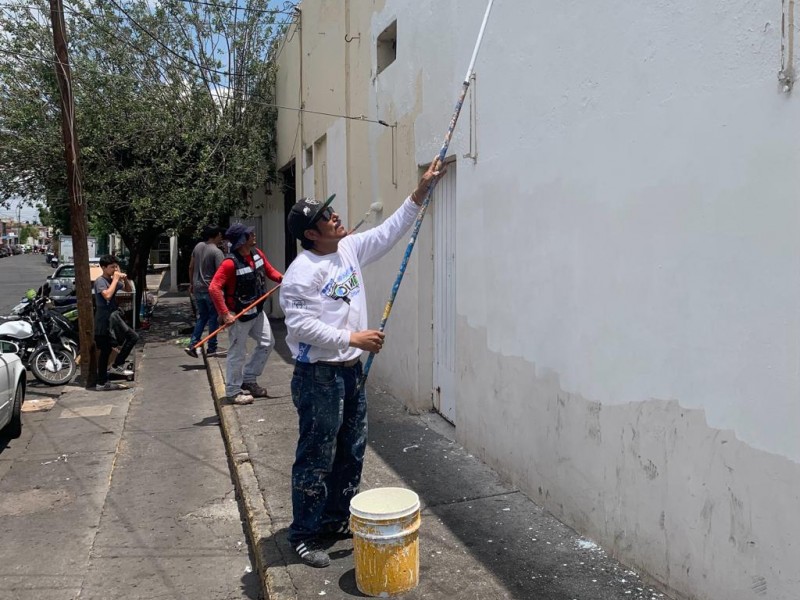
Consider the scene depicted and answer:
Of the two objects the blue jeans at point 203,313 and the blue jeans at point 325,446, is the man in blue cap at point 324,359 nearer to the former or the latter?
the blue jeans at point 325,446

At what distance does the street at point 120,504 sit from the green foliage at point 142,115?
503 cm

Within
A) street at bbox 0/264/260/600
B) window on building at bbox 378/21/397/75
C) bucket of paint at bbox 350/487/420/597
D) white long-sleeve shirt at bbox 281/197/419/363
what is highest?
window on building at bbox 378/21/397/75

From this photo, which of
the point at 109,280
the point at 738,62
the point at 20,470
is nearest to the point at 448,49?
the point at 738,62

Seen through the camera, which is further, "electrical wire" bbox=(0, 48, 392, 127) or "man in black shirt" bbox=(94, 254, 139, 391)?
Answer: "man in black shirt" bbox=(94, 254, 139, 391)

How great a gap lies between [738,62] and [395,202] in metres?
4.58

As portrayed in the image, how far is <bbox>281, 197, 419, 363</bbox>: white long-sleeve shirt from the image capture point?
341 cm

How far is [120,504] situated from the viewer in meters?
5.34

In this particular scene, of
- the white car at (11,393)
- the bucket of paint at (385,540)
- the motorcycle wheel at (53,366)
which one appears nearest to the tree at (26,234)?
the motorcycle wheel at (53,366)

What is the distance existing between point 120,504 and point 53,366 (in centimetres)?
500

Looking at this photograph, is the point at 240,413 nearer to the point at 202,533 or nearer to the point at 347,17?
the point at 202,533

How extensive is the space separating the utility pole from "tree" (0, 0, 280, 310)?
250 cm

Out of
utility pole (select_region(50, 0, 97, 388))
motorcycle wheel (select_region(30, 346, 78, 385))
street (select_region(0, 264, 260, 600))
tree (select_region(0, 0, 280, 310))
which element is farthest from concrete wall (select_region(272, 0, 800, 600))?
tree (select_region(0, 0, 280, 310))

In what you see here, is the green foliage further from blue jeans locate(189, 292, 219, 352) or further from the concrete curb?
the concrete curb

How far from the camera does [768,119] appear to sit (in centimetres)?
262
